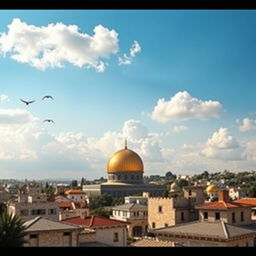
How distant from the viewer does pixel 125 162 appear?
252 feet

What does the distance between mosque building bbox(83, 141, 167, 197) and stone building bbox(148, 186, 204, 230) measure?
3573cm

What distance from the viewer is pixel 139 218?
1746 inches

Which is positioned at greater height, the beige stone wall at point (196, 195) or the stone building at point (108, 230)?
the beige stone wall at point (196, 195)

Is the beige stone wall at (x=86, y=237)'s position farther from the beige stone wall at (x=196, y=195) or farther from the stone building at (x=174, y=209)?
the beige stone wall at (x=196, y=195)

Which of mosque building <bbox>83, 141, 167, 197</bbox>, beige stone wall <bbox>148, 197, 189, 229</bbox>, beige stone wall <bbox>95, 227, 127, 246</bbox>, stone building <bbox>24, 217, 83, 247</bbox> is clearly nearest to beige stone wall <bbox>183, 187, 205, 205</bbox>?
beige stone wall <bbox>148, 197, 189, 229</bbox>

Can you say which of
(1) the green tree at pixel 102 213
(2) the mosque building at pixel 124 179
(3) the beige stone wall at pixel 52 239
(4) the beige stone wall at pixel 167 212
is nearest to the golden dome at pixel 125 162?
(2) the mosque building at pixel 124 179

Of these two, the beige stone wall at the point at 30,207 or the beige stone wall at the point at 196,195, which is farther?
the beige stone wall at the point at 196,195

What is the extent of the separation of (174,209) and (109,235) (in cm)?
1091

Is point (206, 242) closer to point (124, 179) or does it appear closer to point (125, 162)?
point (124, 179)

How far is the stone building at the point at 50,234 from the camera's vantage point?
63.3 ft

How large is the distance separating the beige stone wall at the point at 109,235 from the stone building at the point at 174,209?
32.6ft

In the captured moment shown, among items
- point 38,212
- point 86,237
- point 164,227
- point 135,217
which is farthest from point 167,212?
point 86,237

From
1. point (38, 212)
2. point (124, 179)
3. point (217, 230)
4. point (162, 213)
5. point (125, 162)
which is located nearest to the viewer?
point (217, 230)

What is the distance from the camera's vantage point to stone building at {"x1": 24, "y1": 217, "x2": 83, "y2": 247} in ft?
63.3
